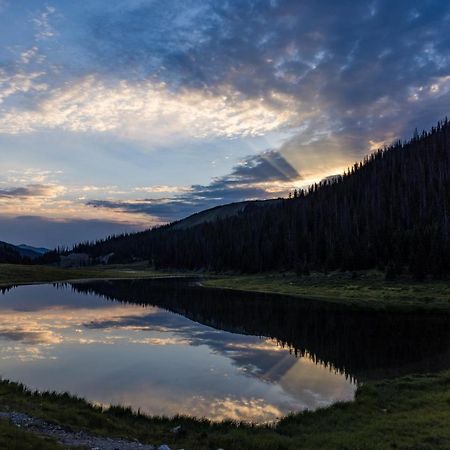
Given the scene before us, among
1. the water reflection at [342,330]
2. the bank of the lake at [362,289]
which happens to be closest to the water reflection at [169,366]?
the water reflection at [342,330]

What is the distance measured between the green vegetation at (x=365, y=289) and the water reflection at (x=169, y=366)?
2498cm

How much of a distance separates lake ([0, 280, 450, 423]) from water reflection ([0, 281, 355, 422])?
7cm

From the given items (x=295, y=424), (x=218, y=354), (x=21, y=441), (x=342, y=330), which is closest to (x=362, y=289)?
(x=342, y=330)

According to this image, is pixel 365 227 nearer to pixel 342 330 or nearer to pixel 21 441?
pixel 342 330

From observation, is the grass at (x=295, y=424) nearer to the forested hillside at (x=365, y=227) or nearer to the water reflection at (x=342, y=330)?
the water reflection at (x=342, y=330)

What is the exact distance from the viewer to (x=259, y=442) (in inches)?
→ 579

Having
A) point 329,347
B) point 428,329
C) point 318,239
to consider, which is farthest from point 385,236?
point 329,347

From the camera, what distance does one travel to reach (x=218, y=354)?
112ft

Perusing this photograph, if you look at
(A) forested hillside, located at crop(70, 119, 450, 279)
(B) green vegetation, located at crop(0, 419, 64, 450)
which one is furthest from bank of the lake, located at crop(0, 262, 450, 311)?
(B) green vegetation, located at crop(0, 419, 64, 450)

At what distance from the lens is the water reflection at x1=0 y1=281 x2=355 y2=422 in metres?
22.0

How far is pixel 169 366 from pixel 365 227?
10090 cm

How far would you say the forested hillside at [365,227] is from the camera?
87.6 meters

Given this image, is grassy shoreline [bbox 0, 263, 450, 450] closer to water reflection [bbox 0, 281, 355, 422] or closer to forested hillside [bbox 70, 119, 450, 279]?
water reflection [bbox 0, 281, 355, 422]

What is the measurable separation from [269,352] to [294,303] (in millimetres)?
32348
